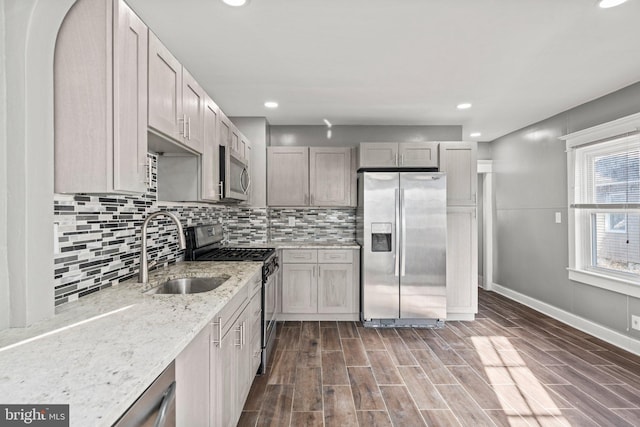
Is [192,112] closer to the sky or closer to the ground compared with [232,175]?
closer to the sky

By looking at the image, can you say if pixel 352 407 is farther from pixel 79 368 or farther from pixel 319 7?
pixel 319 7

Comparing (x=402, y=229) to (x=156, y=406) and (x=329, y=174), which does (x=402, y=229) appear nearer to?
(x=329, y=174)

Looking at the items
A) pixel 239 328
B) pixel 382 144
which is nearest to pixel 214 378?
pixel 239 328

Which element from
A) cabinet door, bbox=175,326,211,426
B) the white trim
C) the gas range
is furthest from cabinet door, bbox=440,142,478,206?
cabinet door, bbox=175,326,211,426

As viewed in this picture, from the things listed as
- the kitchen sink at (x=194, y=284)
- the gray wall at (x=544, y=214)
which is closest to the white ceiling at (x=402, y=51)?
the gray wall at (x=544, y=214)

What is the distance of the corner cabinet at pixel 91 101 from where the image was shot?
1.15 meters

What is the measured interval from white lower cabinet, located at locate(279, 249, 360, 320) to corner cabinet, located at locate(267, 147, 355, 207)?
702 mm

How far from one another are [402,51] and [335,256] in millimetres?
2272

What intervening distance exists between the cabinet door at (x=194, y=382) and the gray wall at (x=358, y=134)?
3.30m

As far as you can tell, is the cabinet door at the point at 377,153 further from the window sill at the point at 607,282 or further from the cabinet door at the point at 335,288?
the window sill at the point at 607,282

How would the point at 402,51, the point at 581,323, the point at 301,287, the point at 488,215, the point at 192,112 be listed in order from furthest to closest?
the point at 488,215
the point at 301,287
the point at 581,323
the point at 402,51
the point at 192,112

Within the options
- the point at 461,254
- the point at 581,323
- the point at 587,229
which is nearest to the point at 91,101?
the point at 461,254

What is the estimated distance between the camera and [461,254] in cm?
384

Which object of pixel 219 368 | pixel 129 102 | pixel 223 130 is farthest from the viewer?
pixel 223 130
